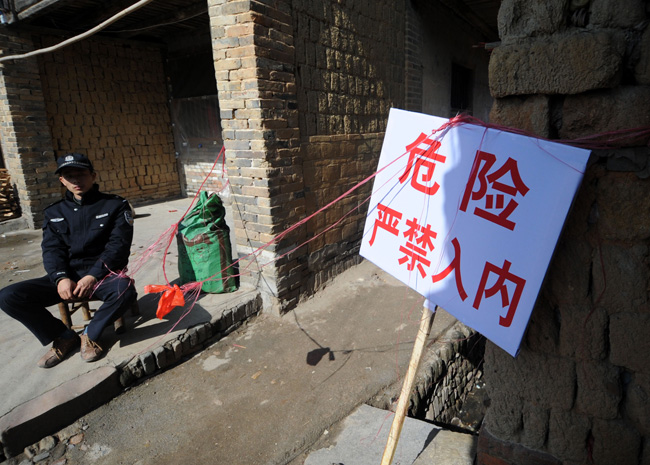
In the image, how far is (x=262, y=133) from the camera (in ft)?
11.2

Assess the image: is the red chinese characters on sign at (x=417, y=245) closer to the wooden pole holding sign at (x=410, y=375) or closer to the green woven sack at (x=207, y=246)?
the wooden pole holding sign at (x=410, y=375)

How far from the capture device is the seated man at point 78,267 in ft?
9.59

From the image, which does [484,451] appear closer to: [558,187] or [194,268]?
[558,187]

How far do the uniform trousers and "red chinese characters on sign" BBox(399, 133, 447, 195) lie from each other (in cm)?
252

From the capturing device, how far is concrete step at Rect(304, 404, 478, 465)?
2043 millimetres

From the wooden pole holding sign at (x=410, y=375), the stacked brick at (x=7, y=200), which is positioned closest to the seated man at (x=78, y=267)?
the wooden pole holding sign at (x=410, y=375)

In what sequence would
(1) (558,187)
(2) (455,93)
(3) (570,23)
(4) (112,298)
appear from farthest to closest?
1. (2) (455,93)
2. (4) (112,298)
3. (3) (570,23)
4. (1) (558,187)

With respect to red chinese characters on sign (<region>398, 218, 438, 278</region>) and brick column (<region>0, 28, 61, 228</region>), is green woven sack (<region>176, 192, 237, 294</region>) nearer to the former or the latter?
red chinese characters on sign (<region>398, 218, 438, 278</region>)

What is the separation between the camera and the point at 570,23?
1326mm

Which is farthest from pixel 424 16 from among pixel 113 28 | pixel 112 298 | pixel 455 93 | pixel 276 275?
pixel 112 298

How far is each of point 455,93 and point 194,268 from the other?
7.08 m

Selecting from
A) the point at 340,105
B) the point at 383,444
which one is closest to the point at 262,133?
the point at 340,105

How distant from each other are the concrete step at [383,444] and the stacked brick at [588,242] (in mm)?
476

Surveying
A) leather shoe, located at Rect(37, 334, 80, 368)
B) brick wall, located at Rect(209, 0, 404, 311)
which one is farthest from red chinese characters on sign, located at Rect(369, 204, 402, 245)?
leather shoe, located at Rect(37, 334, 80, 368)
